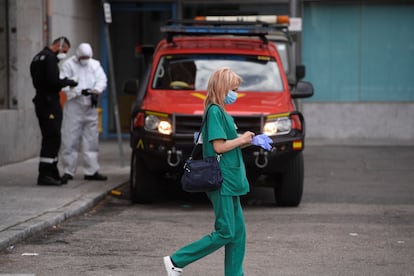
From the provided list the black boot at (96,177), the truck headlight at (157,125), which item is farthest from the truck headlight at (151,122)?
the black boot at (96,177)

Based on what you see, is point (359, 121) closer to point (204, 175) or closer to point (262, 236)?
point (262, 236)

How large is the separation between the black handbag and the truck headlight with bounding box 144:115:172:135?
4550mm

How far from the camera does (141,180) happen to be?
12.4 m

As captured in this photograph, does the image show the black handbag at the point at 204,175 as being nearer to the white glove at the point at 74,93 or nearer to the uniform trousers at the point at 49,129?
the uniform trousers at the point at 49,129

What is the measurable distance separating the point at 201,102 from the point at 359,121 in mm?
11242

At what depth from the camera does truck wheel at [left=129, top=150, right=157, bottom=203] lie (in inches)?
487

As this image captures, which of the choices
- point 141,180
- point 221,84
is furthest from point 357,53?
point 221,84

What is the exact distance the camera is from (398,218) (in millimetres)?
11398

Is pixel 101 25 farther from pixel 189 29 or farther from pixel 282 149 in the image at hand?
pixel 282 149

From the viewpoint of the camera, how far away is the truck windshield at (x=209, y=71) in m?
13.0

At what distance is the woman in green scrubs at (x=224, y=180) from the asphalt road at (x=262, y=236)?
79 centimetres

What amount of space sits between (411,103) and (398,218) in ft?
39.0

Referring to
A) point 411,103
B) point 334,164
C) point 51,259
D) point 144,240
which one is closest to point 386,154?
point 334,164

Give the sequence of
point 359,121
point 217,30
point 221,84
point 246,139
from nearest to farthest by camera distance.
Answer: point 246,139, point 221,84, point 217,30, point 359,121
